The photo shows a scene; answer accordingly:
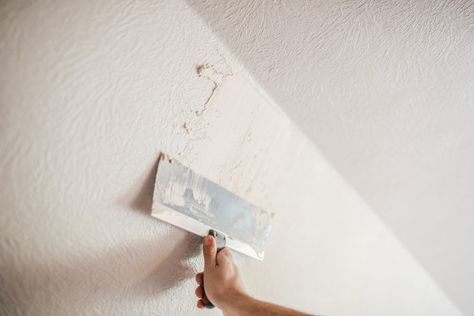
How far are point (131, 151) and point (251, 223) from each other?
37cm

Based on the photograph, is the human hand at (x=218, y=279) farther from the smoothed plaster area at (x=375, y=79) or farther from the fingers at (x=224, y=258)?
the smoothed plaster area at (x=375, y=79)

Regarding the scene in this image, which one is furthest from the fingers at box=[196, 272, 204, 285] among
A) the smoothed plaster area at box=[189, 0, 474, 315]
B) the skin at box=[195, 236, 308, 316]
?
the smoothed plaster area at box=[189, 0, 474, 315]

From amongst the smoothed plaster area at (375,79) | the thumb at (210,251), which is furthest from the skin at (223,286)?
the smoothed plaster area at (375,79)

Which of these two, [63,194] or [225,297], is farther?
[225,297]

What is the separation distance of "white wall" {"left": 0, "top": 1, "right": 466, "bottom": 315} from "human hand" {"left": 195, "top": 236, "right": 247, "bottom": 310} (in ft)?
0.15

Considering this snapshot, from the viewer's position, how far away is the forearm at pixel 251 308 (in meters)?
0.53

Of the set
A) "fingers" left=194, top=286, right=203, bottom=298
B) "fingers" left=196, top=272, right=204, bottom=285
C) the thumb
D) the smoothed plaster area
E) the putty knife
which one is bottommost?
"fingers" left=194, top=286, right=203, bottom=298

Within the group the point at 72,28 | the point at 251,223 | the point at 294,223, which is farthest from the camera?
the point at 294,223

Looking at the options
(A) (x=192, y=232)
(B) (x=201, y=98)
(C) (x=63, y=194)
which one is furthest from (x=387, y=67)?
(C) (x=63, y=194)

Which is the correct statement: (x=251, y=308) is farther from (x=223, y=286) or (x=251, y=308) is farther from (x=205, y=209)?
(x=205, y=209)

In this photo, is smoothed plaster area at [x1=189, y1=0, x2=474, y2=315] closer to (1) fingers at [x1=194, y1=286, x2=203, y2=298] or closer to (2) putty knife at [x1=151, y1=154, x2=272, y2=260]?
(2) putty knife at [x1=151, y1=154, x2=272, y2=260]

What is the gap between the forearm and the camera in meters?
0.53

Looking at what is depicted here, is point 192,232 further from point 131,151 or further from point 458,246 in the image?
point 458,246

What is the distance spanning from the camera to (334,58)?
0.64 metres
